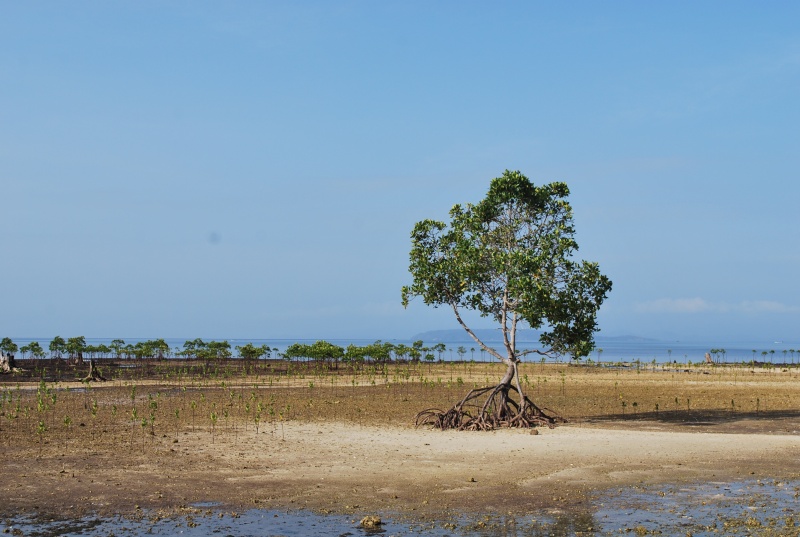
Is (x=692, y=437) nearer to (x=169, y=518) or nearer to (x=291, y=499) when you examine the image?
(x=291, y=499)

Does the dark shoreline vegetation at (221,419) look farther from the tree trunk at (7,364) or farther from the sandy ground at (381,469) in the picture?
Result: the tree trunk at (7,364)

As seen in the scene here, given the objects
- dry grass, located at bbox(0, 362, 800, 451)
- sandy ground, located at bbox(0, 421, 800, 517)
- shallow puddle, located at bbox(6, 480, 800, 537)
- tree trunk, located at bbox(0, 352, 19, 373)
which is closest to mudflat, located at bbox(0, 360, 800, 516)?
sandy ground, located at bbox(0, 421, 800, 517)

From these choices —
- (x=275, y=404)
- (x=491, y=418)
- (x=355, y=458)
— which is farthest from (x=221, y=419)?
(x=355, y=458)

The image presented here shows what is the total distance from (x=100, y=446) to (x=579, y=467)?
42.2 ft

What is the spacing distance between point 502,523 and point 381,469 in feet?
18.6

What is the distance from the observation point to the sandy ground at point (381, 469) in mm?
14914

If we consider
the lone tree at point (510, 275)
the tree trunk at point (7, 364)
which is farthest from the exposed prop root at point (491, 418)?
the tree trunk at point (7, 364)

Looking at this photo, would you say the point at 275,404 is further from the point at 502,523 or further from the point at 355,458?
the point at 502,523

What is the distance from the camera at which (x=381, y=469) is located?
1828 centimetres

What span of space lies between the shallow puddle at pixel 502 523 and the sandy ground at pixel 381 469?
751mm

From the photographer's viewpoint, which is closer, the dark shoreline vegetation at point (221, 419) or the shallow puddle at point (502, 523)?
the shallow puddle at point (502, 523)

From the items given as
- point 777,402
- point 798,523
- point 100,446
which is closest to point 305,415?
point 100,446

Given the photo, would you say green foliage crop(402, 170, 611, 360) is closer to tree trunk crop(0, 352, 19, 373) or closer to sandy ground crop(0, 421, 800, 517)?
sandy ground crop(0, 421, 800, 517)

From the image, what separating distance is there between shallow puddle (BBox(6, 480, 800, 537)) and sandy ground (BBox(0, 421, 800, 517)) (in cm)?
75
